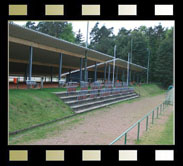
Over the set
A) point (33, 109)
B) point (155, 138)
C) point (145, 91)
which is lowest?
point (155, 138)

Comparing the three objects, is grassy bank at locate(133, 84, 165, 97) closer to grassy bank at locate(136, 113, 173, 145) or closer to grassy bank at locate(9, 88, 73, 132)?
grassy bank at locate(9, 88, 73, 132)

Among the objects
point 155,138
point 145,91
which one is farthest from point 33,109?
point 145,91

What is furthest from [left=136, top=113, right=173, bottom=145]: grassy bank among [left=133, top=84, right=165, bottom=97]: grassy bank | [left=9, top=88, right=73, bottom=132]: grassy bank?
[left=133, top=84, right=165, bottom=97]: grassy bank

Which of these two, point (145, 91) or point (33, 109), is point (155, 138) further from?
point (145, 91)

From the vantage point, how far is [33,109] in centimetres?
957

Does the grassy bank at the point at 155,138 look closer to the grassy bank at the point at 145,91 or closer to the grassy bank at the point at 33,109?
the grassy bank at the point at 33,109

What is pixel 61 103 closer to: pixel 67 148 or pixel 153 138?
pixel 153 138

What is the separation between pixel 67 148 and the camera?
303cm

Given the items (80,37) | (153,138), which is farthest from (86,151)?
(80,37)

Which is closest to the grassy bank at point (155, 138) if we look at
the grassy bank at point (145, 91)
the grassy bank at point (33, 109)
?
the grassy bank at point (33, 109)

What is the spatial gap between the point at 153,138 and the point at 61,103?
19.4 feet

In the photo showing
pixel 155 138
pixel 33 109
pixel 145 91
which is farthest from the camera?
pixel 145 91

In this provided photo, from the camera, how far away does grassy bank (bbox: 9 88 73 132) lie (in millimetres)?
8138
